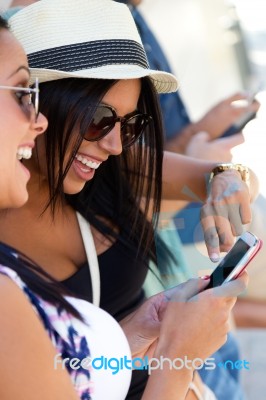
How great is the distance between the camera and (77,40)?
5.31 ft

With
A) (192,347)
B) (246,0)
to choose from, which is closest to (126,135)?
(192,347)

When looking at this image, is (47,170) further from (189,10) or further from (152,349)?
(189,10)

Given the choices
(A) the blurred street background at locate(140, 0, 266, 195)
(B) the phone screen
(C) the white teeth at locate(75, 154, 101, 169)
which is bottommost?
(A) the blurred street background at locate(140, 0, 266, 195)

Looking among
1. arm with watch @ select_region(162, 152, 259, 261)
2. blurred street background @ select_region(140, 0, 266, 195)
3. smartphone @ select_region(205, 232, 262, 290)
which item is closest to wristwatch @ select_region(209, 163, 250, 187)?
arm with watch @ select_region(162, 152, 259, 261)

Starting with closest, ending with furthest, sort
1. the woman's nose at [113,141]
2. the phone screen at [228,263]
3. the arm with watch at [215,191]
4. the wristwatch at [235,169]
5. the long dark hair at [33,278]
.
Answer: the long dark hair at [33,278] < the phone screen at [228,263] < the arm with watch at [215,191] < the woman's nose at [113,141] < the wristwatch at [235,169]

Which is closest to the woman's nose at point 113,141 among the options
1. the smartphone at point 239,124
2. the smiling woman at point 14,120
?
the smiling woman at point 14,120

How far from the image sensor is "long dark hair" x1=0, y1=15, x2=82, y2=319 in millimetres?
1302

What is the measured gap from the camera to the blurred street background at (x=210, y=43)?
5.02 meters

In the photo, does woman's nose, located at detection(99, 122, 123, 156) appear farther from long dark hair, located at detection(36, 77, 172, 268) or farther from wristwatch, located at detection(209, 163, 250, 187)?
wristwatch, located at detection(209, 163, 250, 187)

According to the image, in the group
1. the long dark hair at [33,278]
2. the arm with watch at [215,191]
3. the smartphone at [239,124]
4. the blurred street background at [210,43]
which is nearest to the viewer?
the long dark hair at [33,278]

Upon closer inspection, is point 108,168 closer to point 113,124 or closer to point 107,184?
point 107,184

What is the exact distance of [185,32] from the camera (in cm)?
531

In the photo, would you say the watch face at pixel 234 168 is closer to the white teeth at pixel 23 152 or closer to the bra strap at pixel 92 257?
the bra strap at pixel 92 257

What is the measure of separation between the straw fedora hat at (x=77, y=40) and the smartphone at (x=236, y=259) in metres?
0.43
